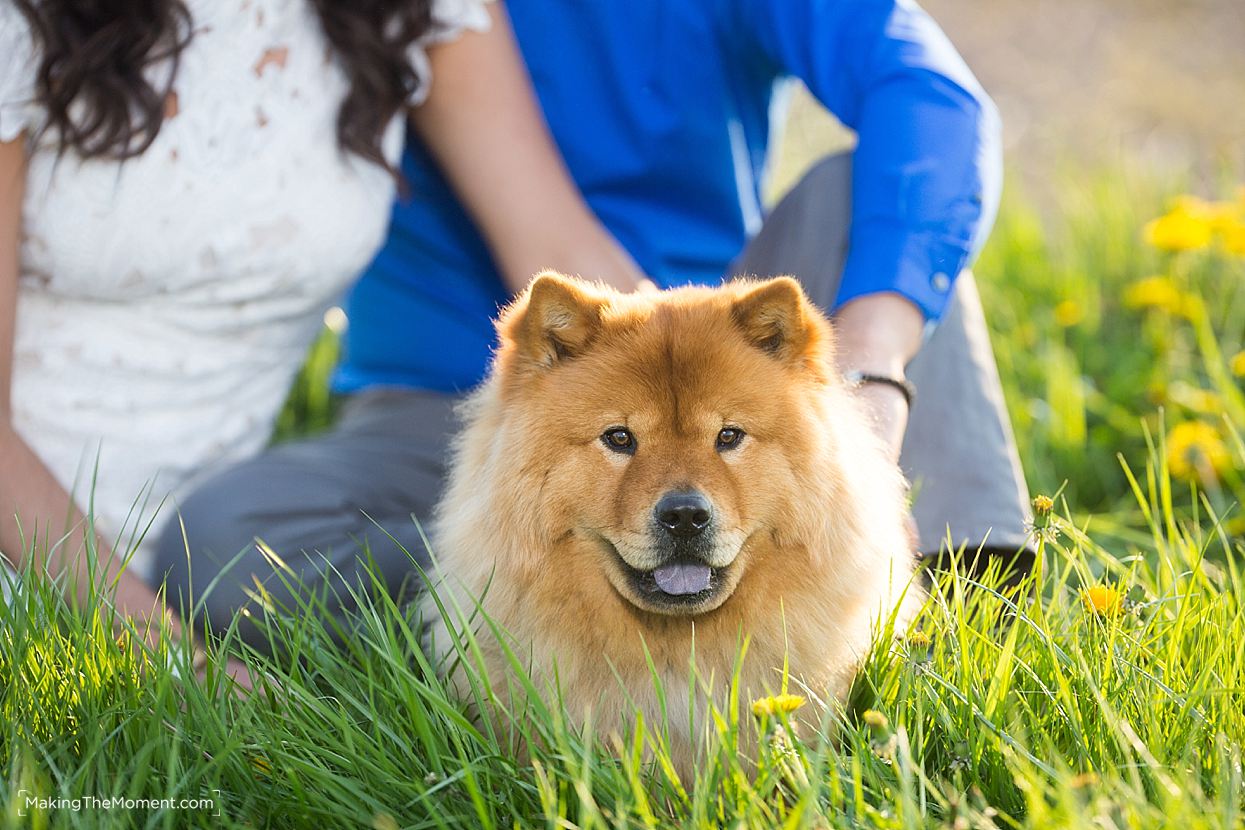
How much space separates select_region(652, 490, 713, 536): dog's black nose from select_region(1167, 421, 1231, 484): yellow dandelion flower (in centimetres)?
200

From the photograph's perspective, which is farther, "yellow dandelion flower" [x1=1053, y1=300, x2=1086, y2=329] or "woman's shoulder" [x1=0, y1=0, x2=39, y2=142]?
"yellow dandelion flower" [x1=1053, y1=300, x2=1086, y2=329]

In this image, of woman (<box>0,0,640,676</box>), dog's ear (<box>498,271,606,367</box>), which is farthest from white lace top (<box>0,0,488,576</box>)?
dog's ear (<box>498,271,606,367</box>)

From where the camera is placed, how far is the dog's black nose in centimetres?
186

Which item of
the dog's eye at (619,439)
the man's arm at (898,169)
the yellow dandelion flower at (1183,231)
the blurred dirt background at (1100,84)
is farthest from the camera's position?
the blurred dirt background at (1100,84)

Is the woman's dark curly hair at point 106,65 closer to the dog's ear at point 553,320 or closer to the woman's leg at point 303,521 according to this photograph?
the woman's leg at point 303,521

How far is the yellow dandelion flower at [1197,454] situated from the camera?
3.26m

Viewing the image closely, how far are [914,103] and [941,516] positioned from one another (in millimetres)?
945

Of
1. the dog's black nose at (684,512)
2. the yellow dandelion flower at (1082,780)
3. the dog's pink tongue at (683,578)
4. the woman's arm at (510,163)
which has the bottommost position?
the yellow dandelion flower at (1082,780)

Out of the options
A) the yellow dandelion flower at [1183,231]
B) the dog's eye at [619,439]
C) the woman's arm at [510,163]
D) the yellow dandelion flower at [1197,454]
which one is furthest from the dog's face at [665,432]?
the yellow dandelion flower at [1183,231]

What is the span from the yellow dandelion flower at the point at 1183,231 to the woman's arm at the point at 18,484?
3.18m

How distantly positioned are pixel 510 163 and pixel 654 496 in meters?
1.39

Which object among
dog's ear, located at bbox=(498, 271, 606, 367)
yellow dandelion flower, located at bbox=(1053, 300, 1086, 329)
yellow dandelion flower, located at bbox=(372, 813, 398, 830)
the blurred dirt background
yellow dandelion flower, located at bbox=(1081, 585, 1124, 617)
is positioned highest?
the blurred dirt background

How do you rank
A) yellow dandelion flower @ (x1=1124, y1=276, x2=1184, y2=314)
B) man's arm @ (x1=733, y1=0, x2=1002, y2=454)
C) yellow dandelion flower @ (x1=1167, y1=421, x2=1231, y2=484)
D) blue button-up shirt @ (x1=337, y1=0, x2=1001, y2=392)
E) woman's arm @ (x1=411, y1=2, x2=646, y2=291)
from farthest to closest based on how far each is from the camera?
yellow dandelion flower @ (x1=1124, y1=276, x2=1184, y2=314)
yellow dandelion flower @ (x1=1167, y1=421, x2=1231, y2=484)
blue button-up shirt @ (x1=337, y1=0, x2=1001, y2=392)
woman's arm @ (x1=411, y1=2, x2=646, y2=291)
man's arm @ (x1=733, y1=0, x2=1002, y2=454)

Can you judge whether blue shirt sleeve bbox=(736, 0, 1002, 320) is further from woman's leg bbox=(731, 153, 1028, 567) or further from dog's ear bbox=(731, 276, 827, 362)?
dog's ear bbox=(731, 276, 827, 362)
